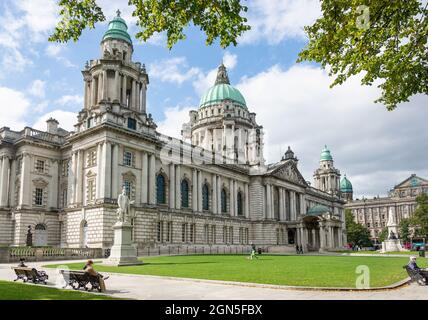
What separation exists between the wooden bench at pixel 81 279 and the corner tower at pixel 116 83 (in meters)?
33.7

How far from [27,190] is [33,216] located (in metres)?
3.21

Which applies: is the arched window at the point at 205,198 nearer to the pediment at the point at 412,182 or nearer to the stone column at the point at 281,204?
the stone column at the point at 281,204

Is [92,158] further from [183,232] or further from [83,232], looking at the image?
[183,232]

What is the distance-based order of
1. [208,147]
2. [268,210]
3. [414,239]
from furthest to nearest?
1. [414,239]
2. [208,147]
3. [268,210]

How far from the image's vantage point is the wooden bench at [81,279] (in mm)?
14438

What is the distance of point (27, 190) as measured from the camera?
159 ft

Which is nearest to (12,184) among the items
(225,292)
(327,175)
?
(225,292)

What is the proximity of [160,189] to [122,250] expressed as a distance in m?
27.7

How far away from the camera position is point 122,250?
92.3ft

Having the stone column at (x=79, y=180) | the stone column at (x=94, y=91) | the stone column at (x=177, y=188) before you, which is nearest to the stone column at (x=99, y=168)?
the stone column at (x=79, y=180)

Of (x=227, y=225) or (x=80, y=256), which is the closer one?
(x=80, y=256)

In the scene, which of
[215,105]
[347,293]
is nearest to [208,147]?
[215,105]

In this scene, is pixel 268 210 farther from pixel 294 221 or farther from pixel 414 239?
pixel 414 239

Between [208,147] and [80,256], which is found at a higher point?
[208,147]
